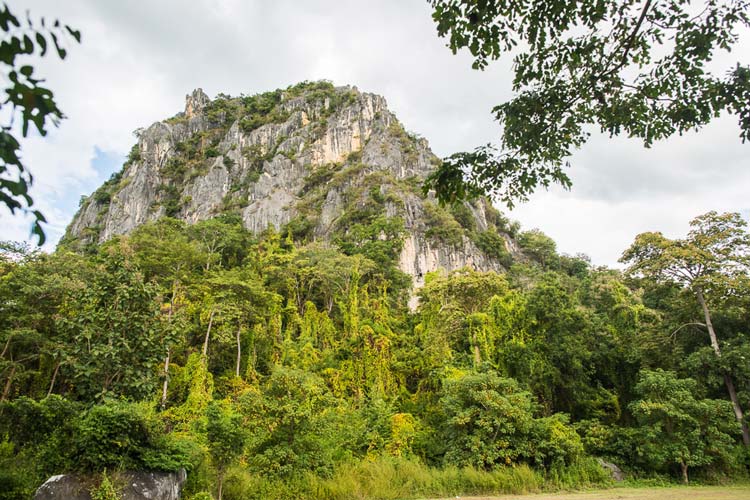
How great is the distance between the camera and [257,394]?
36.1 feet

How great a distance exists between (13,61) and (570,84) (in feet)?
11.7

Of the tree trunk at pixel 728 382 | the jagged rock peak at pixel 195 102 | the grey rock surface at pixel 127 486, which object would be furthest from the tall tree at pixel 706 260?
the jagged rock peak at pixel 195 102

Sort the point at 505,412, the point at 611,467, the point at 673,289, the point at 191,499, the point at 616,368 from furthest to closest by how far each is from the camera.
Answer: the point at 616,368
the point at 673,289
the point at 611,467
the point at 505,412
the point at 191,499

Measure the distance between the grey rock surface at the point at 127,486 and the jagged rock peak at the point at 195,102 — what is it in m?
58.1

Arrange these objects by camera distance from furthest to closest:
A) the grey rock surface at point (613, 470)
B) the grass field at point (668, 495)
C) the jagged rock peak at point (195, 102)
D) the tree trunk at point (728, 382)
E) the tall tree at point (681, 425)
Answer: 1. the jagged rock peak at point (195, 102)
2. the tree trunk at point (728, 382)
3. the grey rock surface at point (613, 470)
4. the tall tree at point (681, 425)
5. the grass field at point (668, 495)

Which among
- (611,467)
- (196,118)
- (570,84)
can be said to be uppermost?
(196,118)

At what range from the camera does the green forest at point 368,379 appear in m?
9.27

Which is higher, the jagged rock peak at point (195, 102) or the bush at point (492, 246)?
the jagged rock peak at point (195, 102)

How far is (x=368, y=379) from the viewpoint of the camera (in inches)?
722

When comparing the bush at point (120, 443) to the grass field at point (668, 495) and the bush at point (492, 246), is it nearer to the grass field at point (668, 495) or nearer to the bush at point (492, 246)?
the grass field at point (668, 495)

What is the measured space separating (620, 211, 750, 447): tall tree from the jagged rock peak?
5671 centimetres

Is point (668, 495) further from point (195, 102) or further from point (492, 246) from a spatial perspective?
point (195, 102)

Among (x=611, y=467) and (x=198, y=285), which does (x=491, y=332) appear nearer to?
(x=611, y=467)

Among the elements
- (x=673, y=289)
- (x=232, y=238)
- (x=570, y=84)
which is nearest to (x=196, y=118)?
(x=232, y=238)
